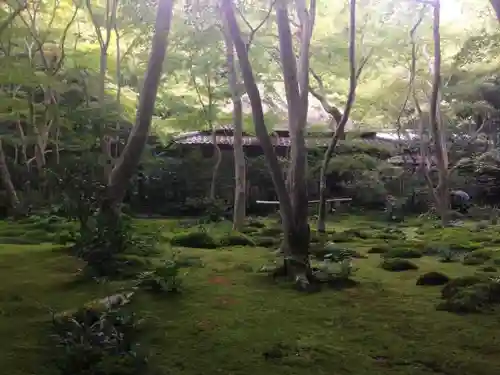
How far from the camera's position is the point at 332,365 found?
376 cm

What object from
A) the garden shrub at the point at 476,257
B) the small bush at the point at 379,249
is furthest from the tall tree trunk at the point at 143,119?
the garden shrub at the point at 476,257

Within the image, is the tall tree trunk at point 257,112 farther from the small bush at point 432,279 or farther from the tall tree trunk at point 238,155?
the tall tree trunk at point 238,155

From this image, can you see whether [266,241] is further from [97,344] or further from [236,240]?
[97,344]

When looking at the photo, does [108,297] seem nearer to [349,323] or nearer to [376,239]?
[349,323]

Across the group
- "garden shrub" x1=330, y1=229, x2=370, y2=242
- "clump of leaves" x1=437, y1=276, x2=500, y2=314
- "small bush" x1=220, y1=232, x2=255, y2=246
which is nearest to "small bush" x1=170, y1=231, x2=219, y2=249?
"small bush" x1=220, y1=232, x2=255, y2=246

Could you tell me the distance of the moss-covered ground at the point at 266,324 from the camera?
12.4ft

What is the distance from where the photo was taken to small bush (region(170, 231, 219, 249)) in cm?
943

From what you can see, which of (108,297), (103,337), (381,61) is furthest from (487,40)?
(103,337)

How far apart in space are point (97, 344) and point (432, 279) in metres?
4.21

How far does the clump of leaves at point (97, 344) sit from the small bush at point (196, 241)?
5.01m

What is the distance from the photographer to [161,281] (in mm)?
5641

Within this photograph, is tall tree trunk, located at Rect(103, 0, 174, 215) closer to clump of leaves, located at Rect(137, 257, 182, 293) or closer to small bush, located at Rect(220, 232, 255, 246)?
clump of leaves, located at Rect(137, 257, 182, 293)

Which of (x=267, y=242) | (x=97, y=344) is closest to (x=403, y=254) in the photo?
(x=267, y=242)

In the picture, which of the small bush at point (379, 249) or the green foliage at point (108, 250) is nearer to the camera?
the green foliage at point (108, 250)
